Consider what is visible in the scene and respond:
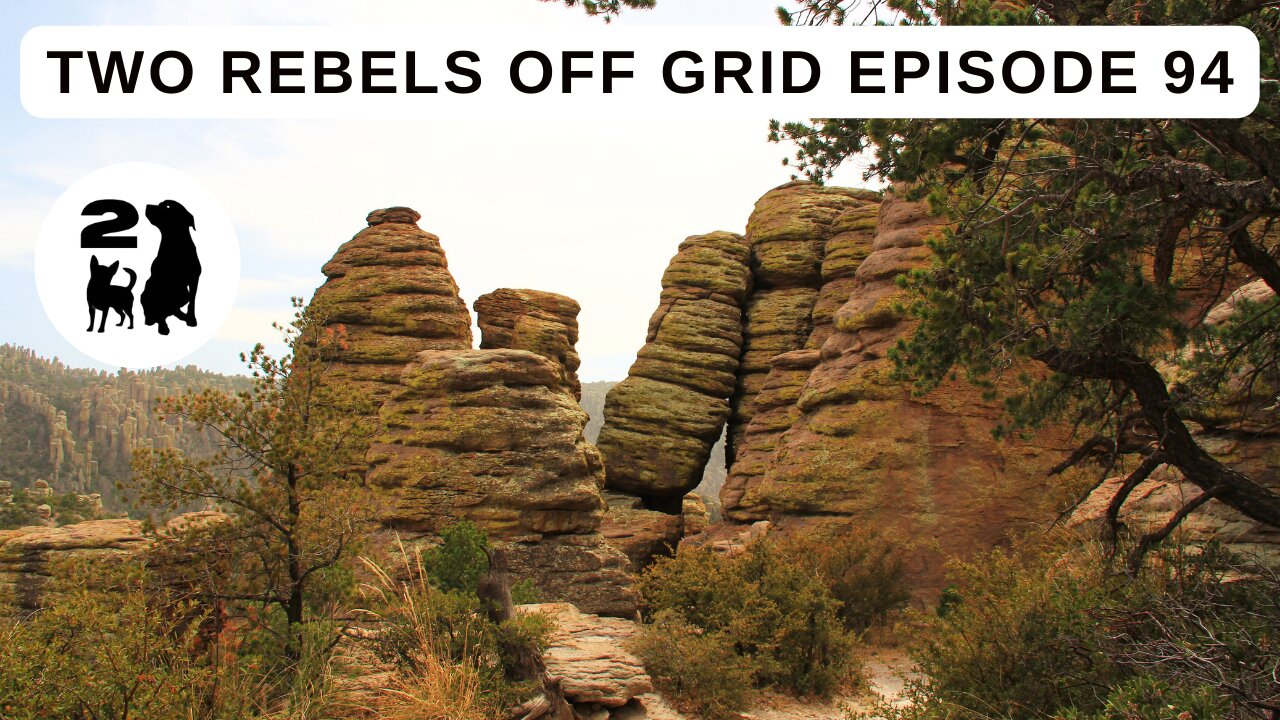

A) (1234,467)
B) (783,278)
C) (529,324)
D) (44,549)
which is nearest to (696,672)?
(1234,467)

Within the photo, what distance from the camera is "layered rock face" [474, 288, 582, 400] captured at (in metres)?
32.6

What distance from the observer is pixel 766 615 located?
11656 millimetres

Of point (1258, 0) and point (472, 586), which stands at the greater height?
point (1258, 0)

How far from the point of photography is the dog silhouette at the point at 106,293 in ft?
29.1

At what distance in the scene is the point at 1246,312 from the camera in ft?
28.6

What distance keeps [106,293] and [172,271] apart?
0.72 m

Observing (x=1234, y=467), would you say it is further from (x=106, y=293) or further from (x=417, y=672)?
(x=106, y=293)

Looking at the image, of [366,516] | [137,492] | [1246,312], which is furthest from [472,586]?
[1246,312]

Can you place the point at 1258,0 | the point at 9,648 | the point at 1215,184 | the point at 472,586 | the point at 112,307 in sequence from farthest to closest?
the point at 472,586 < the point at 112,307 < the point at 1258,0 < the point at 1215,184 < the point at 9,648

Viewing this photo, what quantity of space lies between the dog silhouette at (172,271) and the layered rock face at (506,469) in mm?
6169

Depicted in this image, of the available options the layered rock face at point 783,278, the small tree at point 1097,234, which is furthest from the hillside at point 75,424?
the small tree at point 1097,234

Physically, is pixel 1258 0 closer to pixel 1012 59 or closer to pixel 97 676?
pixel 1012 59

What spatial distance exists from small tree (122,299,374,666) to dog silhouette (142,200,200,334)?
7.34 ft

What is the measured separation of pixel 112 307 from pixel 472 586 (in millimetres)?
5635
